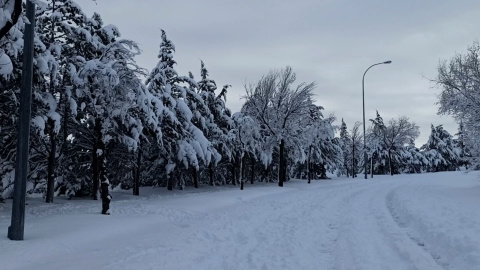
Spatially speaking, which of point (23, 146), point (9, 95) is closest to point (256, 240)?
point (23, 146)

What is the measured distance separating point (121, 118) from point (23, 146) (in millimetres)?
6387

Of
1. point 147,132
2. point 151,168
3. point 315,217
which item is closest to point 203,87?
point 151,168

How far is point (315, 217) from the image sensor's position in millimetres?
11695

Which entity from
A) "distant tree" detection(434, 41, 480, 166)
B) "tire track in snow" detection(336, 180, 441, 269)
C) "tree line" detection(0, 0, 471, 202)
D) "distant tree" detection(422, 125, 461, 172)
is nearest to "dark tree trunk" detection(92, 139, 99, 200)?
"tree line" detection(0, 0, 471, 202)

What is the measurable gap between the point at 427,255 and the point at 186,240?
5.02 m

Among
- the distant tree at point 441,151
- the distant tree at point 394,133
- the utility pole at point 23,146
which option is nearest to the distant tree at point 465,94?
the utility pole at point 23,146

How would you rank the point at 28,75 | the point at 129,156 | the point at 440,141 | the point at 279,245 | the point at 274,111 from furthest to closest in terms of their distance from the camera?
the point at 440,141 → the point at 274,111 → the point at 129,156 → the point at 28,75 → the point at 279,245

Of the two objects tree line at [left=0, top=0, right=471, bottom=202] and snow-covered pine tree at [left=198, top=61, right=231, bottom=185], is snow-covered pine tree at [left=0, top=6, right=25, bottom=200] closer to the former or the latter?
tree line at [left=0, top=0, right=471, bottom=202]

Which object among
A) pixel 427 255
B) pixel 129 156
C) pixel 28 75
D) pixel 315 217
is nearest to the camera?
pixel 427 255

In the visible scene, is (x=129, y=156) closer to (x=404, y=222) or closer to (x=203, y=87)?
(x=203, y=87)

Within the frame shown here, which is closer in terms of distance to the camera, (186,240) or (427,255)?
(427,255)

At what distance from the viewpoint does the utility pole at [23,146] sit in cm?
786

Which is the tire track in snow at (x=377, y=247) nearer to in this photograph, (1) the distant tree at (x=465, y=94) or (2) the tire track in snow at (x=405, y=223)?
(2) the tire track in snow at (x=405, y=223)

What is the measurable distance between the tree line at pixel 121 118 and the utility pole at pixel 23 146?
512 mm
